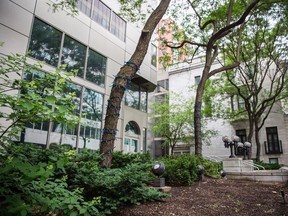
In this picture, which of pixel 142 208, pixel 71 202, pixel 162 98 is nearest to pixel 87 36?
pixel 142 208

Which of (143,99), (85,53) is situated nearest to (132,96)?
(143,99)

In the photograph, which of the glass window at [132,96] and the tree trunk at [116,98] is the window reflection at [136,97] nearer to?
the glass window at [132,96]

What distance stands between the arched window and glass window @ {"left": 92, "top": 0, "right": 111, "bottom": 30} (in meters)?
6.20

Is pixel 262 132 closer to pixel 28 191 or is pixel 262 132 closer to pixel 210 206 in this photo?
pixel 210 206

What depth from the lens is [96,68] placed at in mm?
11883

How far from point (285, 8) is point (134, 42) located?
910cm

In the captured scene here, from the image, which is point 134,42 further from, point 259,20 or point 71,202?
point 71,202

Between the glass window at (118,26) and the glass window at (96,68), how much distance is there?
2.15m

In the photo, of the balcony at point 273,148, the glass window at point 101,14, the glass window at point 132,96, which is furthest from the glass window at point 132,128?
the balcony at point 273,148

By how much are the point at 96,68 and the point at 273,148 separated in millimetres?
19193

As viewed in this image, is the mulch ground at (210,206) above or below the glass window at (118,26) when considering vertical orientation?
below

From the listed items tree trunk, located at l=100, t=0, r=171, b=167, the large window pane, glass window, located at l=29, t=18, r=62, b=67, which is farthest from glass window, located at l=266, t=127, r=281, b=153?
glass window, located at l=29, t=18, r=62, b=67

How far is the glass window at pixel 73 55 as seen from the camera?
10255 millimetres

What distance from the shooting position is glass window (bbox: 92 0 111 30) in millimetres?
12070
